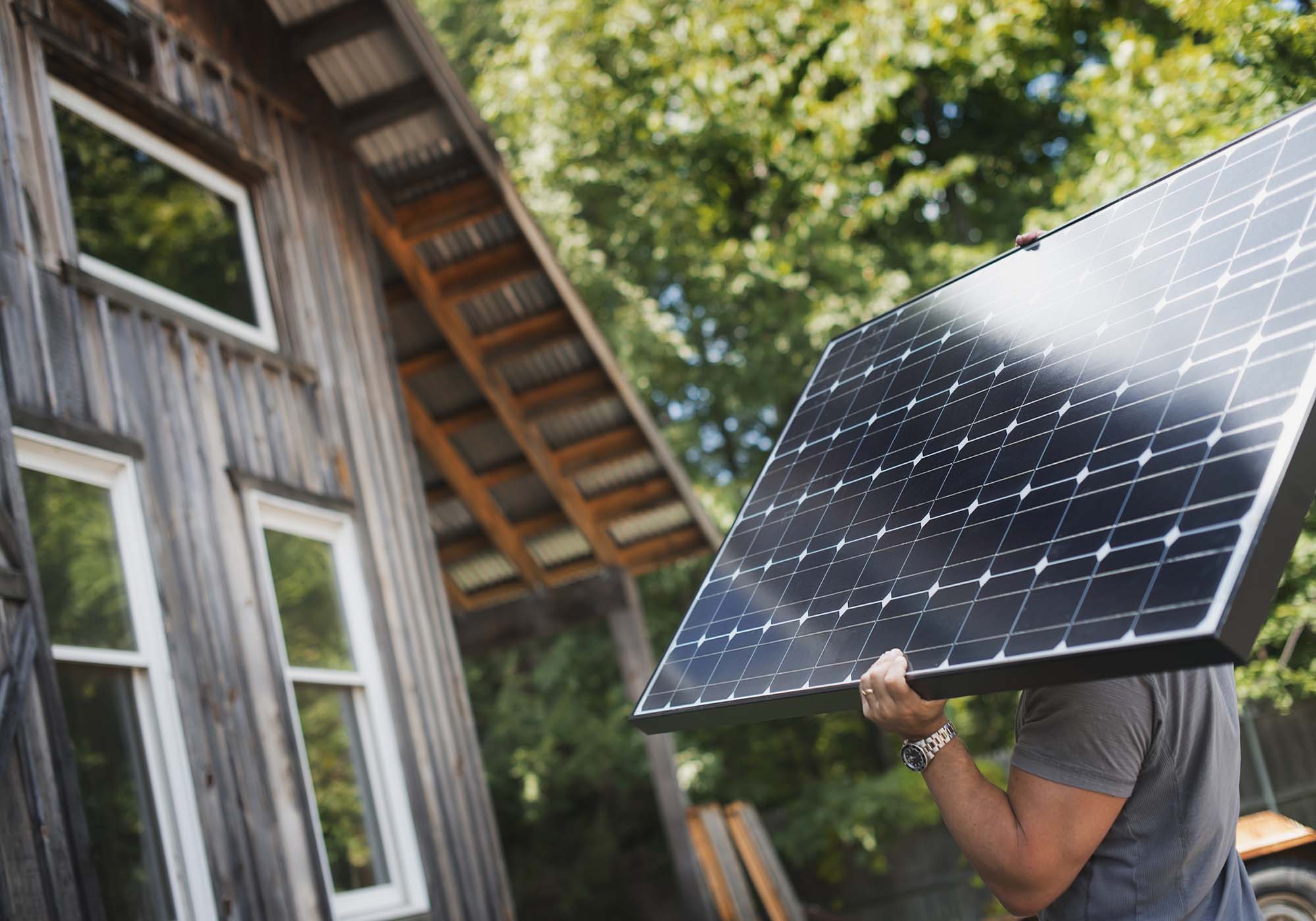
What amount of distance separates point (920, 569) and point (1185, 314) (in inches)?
31.5

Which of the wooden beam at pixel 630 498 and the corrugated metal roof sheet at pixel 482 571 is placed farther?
the corrugated metal roof sheet at pixel 482 571

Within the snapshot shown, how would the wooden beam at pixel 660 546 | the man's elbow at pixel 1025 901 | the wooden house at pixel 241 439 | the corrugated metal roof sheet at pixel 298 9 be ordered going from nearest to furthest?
the man's elbow at pixel 1025 901, the wooden house at pixel 241 439, the corrugated metal roof sheet at pixel 298 9, the wooden beam at pixel 660 546

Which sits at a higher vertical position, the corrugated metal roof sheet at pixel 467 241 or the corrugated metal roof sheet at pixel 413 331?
the corrugated metal roof sheet at pixel 467 241

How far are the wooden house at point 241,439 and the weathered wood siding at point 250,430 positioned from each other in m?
0.02

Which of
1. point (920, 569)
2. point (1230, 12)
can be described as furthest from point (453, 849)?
point (1230, 12)

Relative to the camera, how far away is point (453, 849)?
24.4 ft

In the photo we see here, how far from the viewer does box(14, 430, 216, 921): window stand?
5062 mm

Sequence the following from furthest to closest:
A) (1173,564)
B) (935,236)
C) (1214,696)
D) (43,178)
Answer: (935,236) → (43,178) → (1214,696) → (1173,564)

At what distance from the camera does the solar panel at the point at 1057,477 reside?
6.73ft

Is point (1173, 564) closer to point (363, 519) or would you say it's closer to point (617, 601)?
point (363, 519)

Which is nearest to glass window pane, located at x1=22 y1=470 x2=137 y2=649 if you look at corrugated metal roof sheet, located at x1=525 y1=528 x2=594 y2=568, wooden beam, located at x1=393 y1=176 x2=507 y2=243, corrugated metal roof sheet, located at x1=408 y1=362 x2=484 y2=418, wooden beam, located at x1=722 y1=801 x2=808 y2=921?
wooden beam, located at x1=393 y1=176 x2=507 y2=243

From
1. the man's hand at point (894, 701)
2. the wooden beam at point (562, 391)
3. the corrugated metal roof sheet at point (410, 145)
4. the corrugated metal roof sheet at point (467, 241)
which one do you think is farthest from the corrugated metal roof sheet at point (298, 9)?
the man's hand at point (894, 701)

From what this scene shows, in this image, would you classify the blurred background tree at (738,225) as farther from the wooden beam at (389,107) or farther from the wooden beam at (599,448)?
Result: the wooden beam at (389,107)

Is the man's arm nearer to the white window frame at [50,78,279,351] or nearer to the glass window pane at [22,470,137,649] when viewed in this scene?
the glass window pane at [22,470,137,649]
